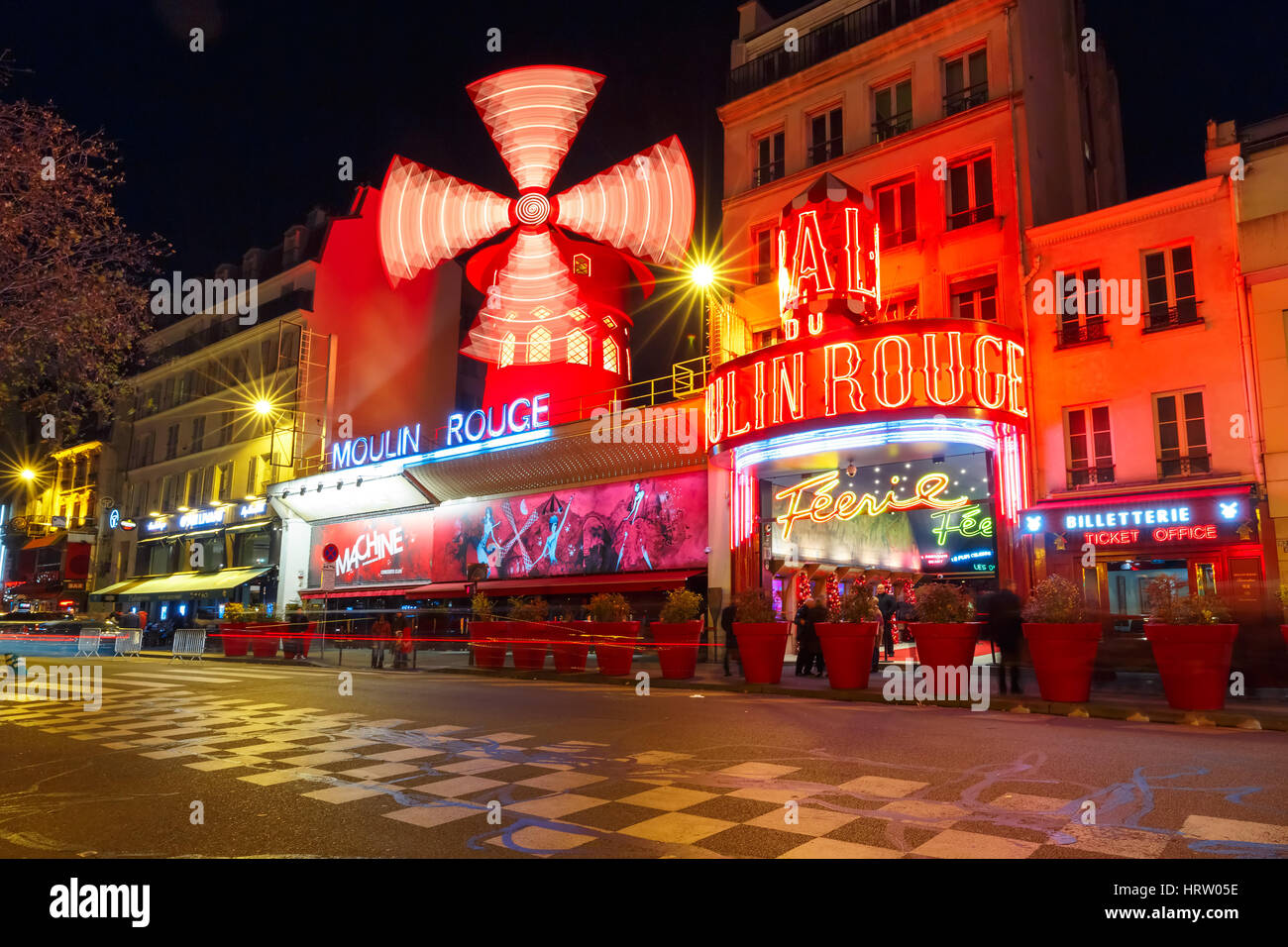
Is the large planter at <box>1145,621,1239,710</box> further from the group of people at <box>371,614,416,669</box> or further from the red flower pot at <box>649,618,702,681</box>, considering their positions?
the group of people at <box>371,614,416,669</box>

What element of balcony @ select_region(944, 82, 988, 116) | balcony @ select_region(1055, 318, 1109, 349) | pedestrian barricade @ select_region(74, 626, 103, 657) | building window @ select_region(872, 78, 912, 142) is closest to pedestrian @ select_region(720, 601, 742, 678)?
balcony @ select_region(1055, 318, 1109, 349)

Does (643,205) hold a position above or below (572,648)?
above

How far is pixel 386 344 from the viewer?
36625 mm

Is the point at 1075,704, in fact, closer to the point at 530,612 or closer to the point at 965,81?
the point at 530,612

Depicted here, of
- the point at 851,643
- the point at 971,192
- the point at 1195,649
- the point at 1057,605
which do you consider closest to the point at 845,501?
the point at 851,643

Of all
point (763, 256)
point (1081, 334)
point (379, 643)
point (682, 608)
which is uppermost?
point (763, 256)

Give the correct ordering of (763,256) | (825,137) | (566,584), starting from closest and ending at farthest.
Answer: (825,137), (763,256), (566,584)

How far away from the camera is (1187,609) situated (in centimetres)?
984

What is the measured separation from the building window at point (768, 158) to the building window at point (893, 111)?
266 centimetres

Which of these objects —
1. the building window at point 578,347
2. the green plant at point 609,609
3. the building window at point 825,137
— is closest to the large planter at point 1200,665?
the green plant at point 609,609

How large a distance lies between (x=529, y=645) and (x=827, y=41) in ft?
54.2

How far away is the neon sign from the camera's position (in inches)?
1101

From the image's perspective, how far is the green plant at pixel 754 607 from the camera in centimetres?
1347

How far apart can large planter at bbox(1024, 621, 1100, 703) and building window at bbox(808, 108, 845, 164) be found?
1419cm
